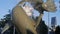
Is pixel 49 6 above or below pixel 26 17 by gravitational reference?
above

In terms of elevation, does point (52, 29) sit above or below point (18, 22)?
below

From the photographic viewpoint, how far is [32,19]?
9.61 ft

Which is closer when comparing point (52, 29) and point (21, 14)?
point (21, 14)

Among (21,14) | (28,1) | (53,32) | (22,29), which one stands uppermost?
(28,1)

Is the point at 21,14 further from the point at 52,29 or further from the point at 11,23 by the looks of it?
the point at 52,29

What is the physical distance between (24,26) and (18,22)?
0.10 m

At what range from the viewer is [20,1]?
9.64 feet

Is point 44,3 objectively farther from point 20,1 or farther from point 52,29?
point 52,29

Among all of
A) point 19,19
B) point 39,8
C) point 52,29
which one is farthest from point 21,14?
point 52,29

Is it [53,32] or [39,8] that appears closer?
[39,8]

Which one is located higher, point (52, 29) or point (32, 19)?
point (32, 19)

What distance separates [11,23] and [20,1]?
34 cm

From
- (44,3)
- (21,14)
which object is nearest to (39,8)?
(44,3)

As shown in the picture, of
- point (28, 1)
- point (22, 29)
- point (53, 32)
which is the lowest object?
point (53, 32)
